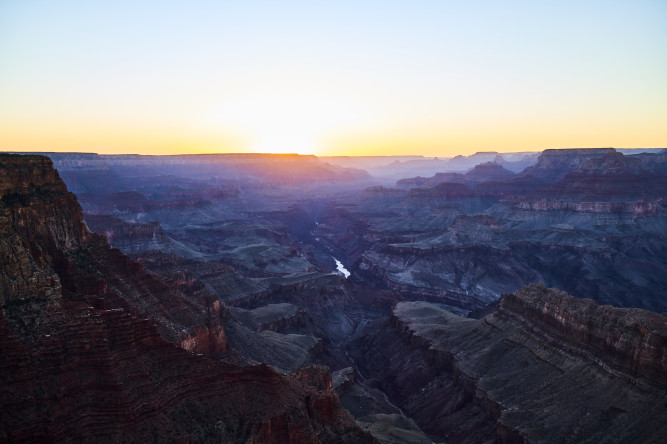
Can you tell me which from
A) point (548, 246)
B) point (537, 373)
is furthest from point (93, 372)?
point (548, 246)

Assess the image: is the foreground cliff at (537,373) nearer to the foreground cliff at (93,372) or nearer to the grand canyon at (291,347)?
the grand canyon at (291,347)

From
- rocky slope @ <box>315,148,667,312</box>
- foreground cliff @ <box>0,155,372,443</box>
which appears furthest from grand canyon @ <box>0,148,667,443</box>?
rocky slope @ <box>315,148,667,312</box>

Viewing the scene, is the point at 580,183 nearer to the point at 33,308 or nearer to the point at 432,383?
the point at 432,383

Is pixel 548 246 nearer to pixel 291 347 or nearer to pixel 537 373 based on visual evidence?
pixel 537 373

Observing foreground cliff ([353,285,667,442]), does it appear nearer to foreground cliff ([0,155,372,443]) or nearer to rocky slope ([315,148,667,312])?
foreground cliff ([0,155,372,443])

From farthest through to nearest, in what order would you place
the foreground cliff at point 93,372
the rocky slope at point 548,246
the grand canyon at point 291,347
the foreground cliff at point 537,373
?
1. the rocky slope at point 548,246
2. the foreground cliff at point 537,373
3. the grand canyon at point 291,347
4. the foreground cliff at point 93,372

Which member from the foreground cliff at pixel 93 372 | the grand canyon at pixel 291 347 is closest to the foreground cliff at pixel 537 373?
the grand canyon at pixel 291 347
